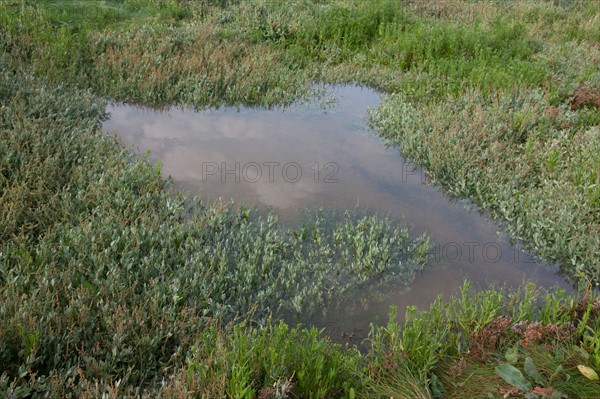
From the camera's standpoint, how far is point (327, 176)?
775 cm

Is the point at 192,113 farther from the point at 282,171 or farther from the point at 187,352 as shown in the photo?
the point at 187,352

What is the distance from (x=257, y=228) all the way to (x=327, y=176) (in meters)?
1.79

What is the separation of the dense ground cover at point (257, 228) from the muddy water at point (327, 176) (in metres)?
0.31

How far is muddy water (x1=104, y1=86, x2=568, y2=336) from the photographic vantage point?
5922 mm

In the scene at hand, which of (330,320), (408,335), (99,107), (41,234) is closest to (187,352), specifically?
(330,320)

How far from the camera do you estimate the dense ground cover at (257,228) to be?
4.12 m

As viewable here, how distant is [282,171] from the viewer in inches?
306

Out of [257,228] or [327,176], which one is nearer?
[257,228]

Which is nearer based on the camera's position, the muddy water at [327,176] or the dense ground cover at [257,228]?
the dense ground cover at [257,228]

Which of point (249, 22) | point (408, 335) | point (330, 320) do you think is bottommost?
point (330, 320)

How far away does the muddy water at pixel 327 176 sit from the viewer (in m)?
5.92

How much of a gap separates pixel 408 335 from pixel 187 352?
72.7 inches

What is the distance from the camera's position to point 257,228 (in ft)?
21.0

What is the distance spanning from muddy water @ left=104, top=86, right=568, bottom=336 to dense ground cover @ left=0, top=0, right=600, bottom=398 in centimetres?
31
